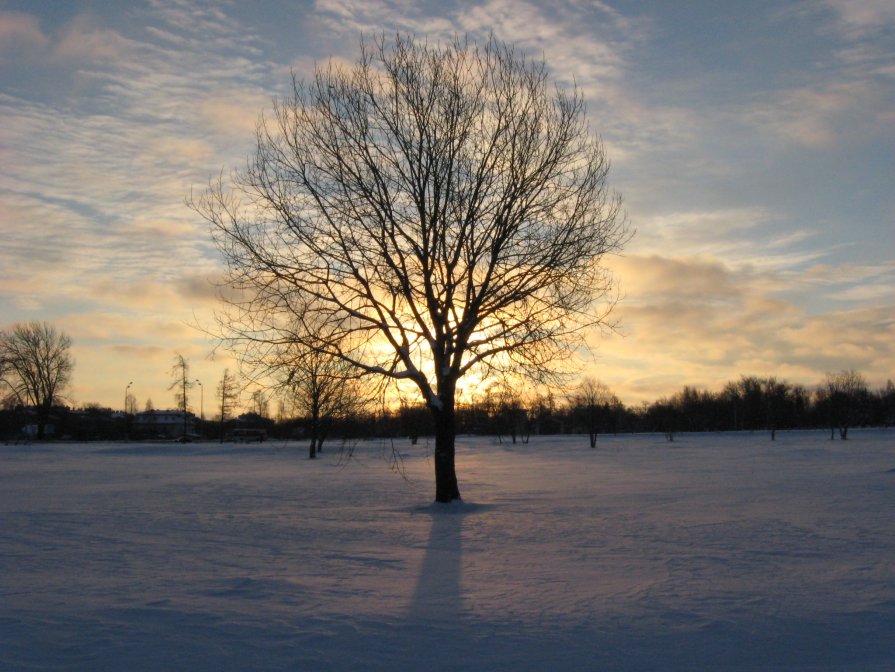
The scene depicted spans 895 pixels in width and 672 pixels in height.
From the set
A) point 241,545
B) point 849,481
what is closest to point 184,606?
point 241,545

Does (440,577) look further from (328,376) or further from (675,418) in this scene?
(675,418)

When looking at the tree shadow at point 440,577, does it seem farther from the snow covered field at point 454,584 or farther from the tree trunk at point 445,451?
the tree trunk at point 445,451

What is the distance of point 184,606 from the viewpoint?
8797mm

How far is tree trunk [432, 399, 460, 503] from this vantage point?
64.6 feet

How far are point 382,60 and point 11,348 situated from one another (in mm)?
92429

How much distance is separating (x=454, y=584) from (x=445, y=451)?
9.70 meters

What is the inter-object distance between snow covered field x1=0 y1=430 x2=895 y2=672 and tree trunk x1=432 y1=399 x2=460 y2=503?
1.96 ft

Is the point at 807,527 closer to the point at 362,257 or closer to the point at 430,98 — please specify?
the point at 362,257

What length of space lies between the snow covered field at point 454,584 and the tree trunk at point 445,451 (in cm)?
60

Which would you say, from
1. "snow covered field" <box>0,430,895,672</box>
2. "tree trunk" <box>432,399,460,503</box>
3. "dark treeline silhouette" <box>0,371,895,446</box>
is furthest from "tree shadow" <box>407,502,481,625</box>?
"dark treeline silhouette" <box>0,371,895,446</box>

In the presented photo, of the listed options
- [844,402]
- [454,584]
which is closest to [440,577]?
[454,584]

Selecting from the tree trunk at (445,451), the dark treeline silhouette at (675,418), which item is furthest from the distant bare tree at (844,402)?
the tree trunk at (445,451)

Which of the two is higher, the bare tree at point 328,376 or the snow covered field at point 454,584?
the bare tree at point 328,376

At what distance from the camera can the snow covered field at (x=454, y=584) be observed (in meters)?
7.18
